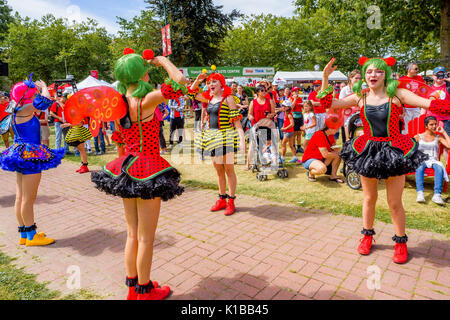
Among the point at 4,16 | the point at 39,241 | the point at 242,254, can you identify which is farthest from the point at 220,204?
the point at 4,16

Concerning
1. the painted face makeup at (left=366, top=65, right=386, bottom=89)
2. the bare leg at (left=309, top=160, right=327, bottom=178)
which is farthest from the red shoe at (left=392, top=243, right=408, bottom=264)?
the bare leg at (left=309, top=160, right=327, bottom=178)

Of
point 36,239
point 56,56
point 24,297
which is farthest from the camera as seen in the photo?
point 56,56

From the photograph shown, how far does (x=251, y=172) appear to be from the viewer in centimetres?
755

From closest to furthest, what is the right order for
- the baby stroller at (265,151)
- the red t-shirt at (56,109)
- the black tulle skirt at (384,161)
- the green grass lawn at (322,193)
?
the black tulle skirt at (384,161)
the green grass lawn at (322,193)
the baby stroller at (265,151)
the red t-shirt at (56,109)

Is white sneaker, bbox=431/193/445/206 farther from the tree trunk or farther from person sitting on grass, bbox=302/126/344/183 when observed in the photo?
the tree trunk

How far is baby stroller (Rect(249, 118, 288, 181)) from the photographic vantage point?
22.9ft

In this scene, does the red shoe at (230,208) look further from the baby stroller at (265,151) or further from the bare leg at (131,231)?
the bare leg at (131,231)

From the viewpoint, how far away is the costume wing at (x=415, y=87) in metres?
3.15

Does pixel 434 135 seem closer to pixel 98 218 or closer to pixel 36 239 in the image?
pixel 98 218

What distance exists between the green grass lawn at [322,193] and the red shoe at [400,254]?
1039mm

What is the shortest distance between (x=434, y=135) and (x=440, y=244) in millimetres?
2506

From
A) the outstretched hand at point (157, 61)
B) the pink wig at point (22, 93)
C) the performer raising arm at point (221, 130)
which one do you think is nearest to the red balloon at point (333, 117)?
the performer raising arm at point (221, 130)
